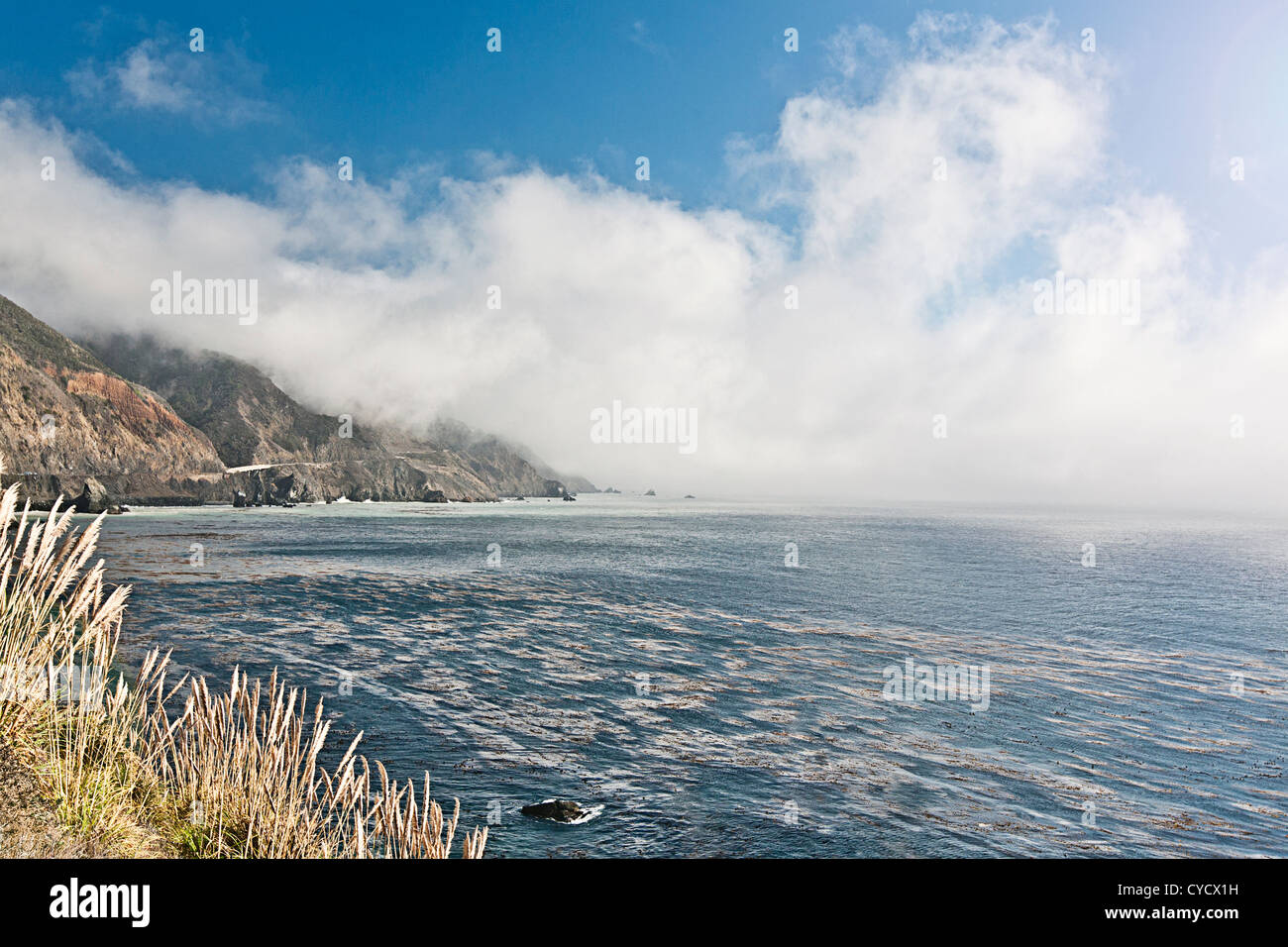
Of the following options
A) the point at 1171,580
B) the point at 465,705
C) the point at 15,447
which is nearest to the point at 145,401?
the point at 15,447

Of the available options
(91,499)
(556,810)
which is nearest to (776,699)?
(556,810)

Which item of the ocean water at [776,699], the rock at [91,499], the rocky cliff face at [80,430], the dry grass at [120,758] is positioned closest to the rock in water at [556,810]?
the ocean water at [776,699]

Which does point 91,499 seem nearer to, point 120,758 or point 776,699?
point 776,699

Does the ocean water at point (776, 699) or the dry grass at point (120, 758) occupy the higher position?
the dry grass at point (120, 758)

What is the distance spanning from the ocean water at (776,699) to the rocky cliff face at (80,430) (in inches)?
3555

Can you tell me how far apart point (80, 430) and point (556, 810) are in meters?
157

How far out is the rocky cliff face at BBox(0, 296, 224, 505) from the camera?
114812mm

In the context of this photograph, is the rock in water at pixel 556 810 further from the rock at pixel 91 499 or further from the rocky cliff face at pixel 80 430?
the rocky cliff face at pixel 80 430

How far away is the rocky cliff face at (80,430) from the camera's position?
115 metres
